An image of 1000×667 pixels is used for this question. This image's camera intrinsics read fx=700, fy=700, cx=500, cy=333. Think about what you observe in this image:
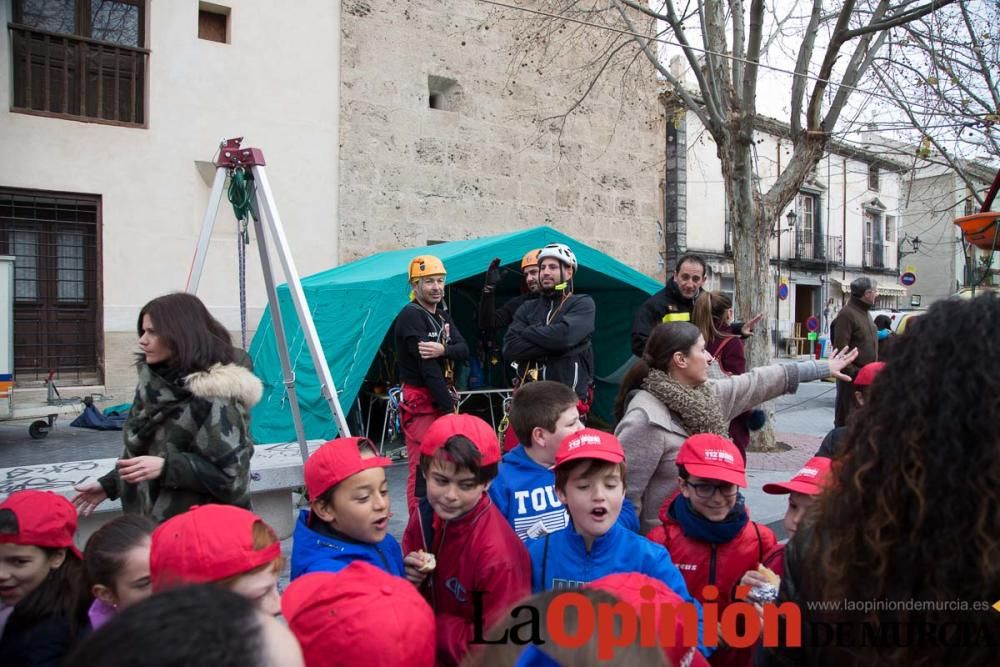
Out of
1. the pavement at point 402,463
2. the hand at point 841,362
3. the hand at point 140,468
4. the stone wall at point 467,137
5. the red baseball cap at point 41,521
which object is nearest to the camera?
the red baseball cap at point 41,521

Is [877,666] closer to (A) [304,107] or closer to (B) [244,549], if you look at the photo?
(B) [244,549]

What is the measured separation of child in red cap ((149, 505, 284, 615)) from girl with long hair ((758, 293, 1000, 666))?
1201 mm

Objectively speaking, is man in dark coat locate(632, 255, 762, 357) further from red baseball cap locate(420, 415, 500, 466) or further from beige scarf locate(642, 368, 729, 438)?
red baseball cap locate(420, 415, 500, 466)

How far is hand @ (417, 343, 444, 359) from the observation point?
461 cm

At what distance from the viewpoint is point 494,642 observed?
4.74 ft

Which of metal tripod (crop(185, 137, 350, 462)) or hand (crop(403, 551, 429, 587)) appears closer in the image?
hand (crop(403, 551, 429, 587))

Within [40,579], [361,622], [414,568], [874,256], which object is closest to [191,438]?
[40,579]

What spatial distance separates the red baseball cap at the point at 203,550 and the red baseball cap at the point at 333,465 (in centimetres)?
46

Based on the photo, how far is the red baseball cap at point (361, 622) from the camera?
1.41m

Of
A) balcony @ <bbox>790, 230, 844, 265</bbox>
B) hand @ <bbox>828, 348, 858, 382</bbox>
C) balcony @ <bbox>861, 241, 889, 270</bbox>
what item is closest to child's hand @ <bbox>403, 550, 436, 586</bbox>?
hand @ <bbox>828, 348, 858, 382</bbox>

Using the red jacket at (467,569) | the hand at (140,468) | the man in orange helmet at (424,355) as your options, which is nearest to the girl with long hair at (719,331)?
the man in orange helmet at (424,355)

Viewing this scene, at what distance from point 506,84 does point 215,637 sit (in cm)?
1478

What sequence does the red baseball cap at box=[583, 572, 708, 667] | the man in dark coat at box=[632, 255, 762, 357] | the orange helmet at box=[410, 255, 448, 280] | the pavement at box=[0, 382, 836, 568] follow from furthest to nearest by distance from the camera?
the pavement at box=[0, 382, 836, 568], the orange helmet at box=[410, 255, 448, 280], the man in dark coat at box=[632, 255, 762, 357], the red baseball cap at box=[583, 572, 708, 667]

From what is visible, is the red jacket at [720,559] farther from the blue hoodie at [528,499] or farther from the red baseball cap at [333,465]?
the red baseball cap at [333,465]
